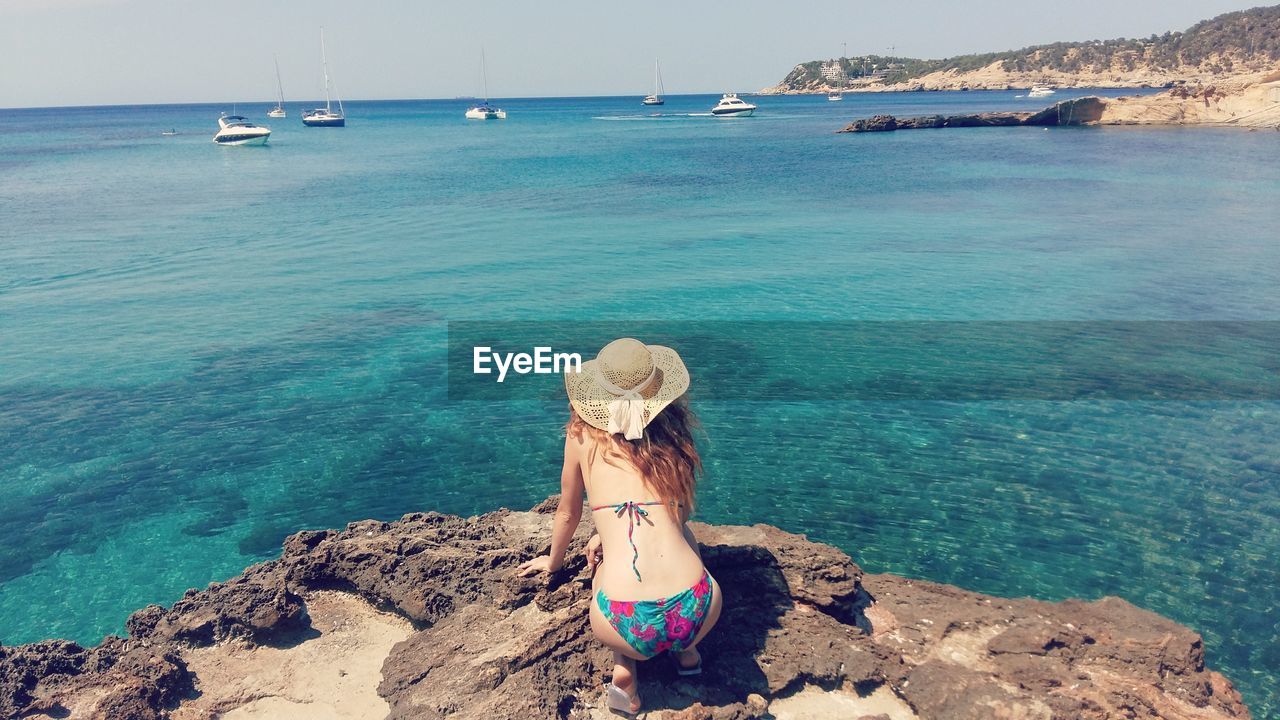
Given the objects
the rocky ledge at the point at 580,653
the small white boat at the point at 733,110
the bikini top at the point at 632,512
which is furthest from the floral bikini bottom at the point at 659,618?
the small white boat at the point at 733,110

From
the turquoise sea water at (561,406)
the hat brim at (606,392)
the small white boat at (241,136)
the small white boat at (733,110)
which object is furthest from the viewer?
the small white boat at (733,110)

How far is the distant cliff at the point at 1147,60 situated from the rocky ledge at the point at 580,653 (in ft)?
392

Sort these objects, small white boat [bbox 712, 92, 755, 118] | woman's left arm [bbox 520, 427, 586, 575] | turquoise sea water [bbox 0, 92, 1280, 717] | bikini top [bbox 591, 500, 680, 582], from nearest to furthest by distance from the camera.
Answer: bikini top [bbox 591, 500, 680, 582] < woman's left arm [bbox 520, 427, 586, 575] < turquoise sea water [bbox 0, 92, 1280, 717] < small white boat [bbox 712, 92, 755, 118]

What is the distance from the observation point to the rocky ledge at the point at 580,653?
4465 millimetres

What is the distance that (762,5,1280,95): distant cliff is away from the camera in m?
122

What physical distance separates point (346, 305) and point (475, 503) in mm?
9790

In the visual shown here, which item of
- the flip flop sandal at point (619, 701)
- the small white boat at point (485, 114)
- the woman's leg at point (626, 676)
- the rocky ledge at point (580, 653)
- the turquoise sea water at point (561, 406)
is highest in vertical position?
the small white boat at point (485, 114)

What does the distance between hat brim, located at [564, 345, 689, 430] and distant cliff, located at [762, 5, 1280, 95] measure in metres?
121

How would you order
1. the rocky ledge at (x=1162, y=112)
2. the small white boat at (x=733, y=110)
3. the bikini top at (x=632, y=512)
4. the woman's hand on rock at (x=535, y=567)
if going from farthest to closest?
the small white boat at (x=733, y=110) < the rocky ledge at (x=1162, y=112) < the woman's hand on rock at (x=535, y=567) < the bikini top at (x=632, y=512)

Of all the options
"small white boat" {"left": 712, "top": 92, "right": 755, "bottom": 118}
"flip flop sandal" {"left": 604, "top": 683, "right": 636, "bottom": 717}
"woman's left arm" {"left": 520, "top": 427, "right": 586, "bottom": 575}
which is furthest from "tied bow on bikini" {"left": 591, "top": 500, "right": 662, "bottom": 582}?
"small white boat" {"left": 712, "top": 92, "right": 755, "bottom": 118}

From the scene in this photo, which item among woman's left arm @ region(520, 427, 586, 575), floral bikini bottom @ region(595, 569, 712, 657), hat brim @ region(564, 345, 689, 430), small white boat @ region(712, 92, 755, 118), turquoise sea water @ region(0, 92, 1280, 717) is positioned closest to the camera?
floral bikini bottom @ region(595, 569, 712, 657)

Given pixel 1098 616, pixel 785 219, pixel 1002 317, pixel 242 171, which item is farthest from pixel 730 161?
pixel 1098 616

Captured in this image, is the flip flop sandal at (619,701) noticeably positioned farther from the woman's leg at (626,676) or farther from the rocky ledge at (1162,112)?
the rocky ledge at (1162,112)

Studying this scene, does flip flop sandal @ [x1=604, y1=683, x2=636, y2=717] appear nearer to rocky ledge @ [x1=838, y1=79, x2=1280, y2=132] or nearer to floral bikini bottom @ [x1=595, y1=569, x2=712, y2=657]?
floral bikini bottom @ [x1=595, y1=569, x2=712, y2=657]
